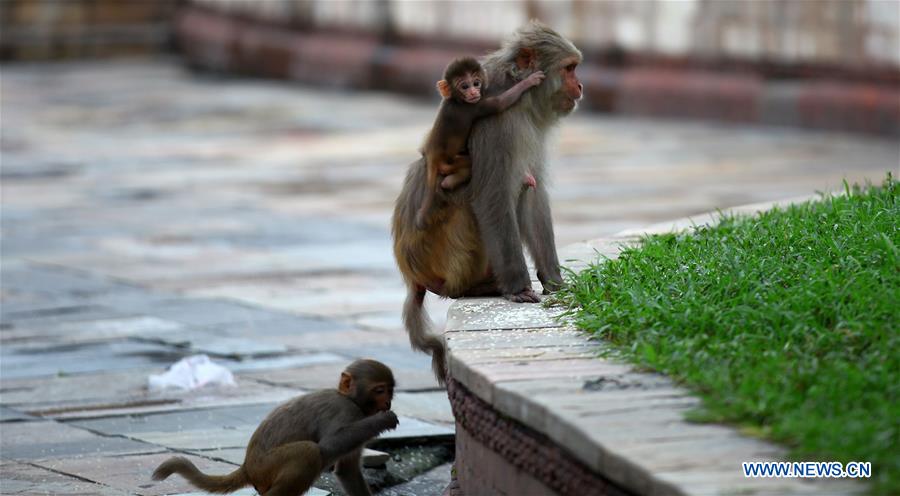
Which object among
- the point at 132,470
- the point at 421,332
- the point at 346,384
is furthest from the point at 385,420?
the point at 132,470

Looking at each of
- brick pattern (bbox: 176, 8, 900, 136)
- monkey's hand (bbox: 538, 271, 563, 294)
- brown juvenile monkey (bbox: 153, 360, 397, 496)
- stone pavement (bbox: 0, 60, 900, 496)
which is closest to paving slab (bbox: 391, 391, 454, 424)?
stone pavement (bbox: 0, 60, 900, 496)

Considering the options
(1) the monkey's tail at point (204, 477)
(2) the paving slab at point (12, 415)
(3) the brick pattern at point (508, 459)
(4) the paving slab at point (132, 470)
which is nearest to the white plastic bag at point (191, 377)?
(2) the paving slab at point (12, 415)

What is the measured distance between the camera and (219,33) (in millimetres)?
21641

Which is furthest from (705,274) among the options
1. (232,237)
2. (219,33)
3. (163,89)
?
(219,33)

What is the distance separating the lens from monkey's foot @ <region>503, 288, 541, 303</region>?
5133 mm

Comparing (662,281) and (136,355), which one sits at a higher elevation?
(662,281)

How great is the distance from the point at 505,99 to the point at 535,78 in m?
0.14

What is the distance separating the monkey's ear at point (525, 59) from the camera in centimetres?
525

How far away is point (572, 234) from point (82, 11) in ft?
52.1

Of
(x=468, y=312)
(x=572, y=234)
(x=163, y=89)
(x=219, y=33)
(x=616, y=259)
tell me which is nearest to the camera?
(x=468, y=312)

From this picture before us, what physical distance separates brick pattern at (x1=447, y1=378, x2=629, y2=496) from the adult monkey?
0.87 metres

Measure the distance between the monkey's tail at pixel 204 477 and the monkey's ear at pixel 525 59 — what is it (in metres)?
1.70

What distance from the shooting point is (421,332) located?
537 cm

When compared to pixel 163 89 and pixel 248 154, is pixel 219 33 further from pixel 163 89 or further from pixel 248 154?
pixel 248 154
